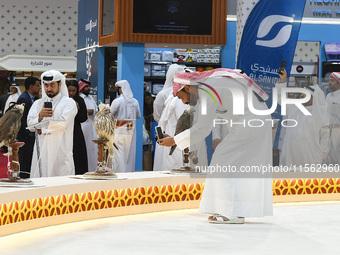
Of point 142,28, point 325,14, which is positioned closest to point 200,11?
point 142,28

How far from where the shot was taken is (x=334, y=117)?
5.66 meters

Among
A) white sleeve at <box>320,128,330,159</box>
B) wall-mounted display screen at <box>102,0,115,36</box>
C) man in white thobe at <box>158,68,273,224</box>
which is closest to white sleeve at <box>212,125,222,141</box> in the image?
man in white thobe at <box>158,68,273,224</box>

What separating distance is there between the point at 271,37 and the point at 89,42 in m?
4.38

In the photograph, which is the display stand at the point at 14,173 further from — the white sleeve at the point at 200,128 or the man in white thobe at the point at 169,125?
the man in white thobe at the point at 169,125

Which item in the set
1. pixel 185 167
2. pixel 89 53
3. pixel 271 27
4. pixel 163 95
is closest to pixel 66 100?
pixel 185 167

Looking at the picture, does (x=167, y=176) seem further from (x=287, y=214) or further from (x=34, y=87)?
(x=34, y=87)

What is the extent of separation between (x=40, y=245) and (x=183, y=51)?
6286mm

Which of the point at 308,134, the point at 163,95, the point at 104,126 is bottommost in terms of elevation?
the point at 308,134

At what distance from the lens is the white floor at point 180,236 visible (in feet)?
10.4

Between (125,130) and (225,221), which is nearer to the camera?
(225,221)

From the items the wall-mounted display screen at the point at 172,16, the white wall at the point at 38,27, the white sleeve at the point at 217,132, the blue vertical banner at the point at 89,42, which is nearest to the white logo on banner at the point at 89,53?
the blue vertical banner at the point at 89,42

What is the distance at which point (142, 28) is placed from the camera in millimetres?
7695

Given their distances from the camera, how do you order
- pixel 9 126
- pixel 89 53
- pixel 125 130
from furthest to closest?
1. pixel 89 53
2. pixel 125 130
3. pixel 9 126

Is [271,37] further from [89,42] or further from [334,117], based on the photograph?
[89,42]
